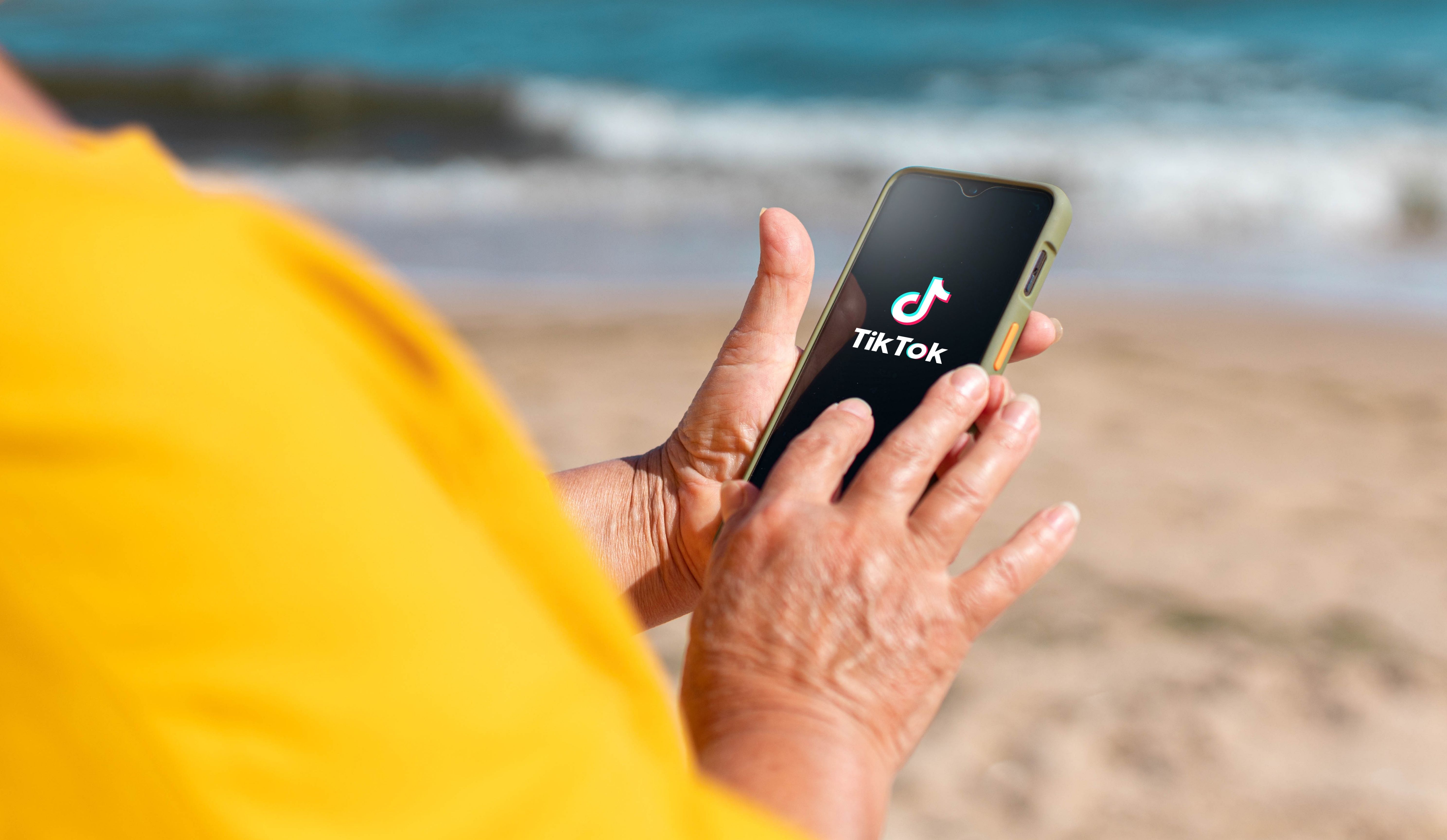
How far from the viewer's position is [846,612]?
85cm

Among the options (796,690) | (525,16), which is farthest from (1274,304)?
(525,16)

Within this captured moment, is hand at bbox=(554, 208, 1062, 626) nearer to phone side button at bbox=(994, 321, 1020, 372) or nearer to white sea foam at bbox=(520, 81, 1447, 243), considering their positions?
phone side button at bbox=(994, 321, 1020, 372)

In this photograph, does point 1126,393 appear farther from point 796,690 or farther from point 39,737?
point 39,737

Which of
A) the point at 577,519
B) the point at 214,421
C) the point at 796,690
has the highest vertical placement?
the point at 214,421

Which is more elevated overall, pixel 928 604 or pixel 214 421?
pixel 214 421

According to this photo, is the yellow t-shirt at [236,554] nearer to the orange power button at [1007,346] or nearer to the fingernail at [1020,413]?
the fingernail at [1020,413]

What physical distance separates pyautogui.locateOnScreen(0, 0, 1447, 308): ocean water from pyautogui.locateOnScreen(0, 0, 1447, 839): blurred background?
1.7 inches

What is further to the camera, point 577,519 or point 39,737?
point 577,519

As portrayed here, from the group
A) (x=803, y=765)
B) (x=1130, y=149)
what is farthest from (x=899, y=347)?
(x=1130, y=149)

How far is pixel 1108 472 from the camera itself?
3174mm

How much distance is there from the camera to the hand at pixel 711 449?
54.4 inches

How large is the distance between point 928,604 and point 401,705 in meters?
0.52

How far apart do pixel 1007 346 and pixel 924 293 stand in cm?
13

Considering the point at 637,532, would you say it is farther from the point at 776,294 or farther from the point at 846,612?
the point at 846,612
